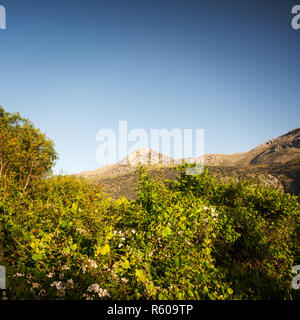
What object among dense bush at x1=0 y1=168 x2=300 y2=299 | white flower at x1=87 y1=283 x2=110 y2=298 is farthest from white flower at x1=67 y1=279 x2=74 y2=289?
white flower at x1=87 y1=283 x2=110 y2=298

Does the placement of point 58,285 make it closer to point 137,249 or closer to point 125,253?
point 125,253

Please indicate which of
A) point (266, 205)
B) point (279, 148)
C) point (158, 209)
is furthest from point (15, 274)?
point (279, 148)

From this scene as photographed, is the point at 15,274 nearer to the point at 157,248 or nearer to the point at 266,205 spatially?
the point at 157,248

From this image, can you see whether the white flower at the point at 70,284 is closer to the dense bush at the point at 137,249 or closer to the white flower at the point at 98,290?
the dense bush at the point at 137,249

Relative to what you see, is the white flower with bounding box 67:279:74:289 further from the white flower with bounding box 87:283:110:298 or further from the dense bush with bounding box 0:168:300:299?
the white flower with bounding box 87:283:110:298

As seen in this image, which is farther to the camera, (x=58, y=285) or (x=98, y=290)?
(x=58, y=285)

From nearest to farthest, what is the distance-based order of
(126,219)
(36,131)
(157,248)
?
(157,248) < (126,219) < (36,131)

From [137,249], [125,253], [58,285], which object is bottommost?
[58,285]

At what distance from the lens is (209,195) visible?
10.1 metres

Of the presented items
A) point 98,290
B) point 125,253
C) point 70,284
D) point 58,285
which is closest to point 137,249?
point 125,253

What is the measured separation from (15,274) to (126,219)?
2.42 metres

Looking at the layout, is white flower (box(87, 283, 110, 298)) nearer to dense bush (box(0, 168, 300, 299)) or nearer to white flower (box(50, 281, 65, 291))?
dense bush (box(0, 168, 300, 299))

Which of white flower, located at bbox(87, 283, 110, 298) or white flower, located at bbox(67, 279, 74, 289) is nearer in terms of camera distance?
white flower, located at bbox(87, 283, 110, 298)

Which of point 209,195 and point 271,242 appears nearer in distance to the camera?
point 271,242
